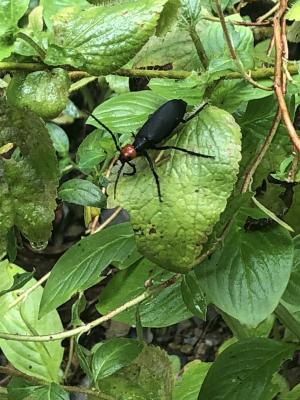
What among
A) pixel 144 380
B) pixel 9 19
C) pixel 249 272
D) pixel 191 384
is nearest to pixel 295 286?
pixel 249 272

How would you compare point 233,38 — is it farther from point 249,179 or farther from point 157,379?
point 157,379

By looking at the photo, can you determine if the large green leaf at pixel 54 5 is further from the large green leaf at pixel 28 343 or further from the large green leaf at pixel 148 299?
the large green leaf at pixel 28 343

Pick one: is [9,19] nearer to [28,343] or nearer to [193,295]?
[193,295]

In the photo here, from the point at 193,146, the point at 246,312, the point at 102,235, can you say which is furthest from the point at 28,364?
Answer: the point at 193,146

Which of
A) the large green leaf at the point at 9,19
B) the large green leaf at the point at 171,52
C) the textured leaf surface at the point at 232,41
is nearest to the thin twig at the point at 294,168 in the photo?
the textured leaf surface at the point at 232,41

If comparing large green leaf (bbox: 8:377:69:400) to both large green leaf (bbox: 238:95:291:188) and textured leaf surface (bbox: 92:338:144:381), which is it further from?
large green leaf (bbox: 238:95:291:188)
